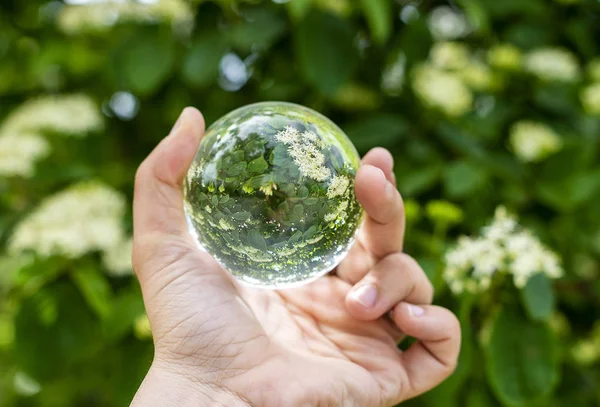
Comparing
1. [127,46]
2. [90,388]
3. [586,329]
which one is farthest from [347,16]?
[90,388]

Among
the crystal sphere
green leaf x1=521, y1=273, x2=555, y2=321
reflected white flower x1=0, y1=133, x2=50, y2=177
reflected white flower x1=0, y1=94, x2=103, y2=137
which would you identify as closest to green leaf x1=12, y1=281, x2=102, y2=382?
reflected white flower x1=0, y1=133, x2=50, y2=177

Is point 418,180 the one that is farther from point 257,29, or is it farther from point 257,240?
point 257,240

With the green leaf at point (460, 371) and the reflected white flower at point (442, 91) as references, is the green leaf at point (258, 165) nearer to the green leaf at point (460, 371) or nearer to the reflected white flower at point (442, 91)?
the green leaf at point (460, 371)

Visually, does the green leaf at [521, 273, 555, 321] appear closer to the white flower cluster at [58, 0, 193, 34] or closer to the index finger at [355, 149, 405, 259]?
the index finger at [355, 149, 405, 259]

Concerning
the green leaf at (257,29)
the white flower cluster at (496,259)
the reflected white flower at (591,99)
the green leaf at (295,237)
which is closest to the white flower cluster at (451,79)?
the reflected white flower at (591,99)

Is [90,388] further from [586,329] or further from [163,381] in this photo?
[586,329]

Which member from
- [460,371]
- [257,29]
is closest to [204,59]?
[257,29]
